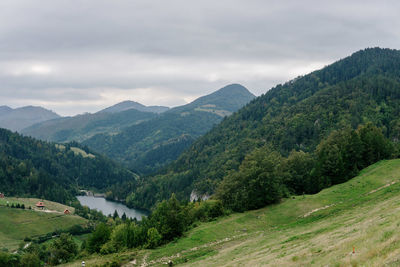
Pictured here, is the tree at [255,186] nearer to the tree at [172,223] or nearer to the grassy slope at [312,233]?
the grassy slope at [312,233]

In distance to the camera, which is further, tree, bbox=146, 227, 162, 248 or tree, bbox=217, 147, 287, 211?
tree, bbox=217, 147, 287, 211

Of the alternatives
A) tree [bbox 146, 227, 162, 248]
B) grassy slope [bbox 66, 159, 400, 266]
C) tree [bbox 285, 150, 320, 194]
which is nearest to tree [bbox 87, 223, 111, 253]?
grassy slope [bbox 66, 159, 400, 266]

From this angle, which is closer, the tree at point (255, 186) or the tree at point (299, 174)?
the tree at point (255, 186)

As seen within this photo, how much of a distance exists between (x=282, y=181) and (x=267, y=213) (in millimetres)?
15200

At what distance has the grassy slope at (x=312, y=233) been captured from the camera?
2025 cm

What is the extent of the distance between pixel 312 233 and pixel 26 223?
15246 centimetres

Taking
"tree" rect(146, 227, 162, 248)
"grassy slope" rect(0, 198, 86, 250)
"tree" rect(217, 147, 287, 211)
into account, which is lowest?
"grassy slope" rect(0, 198, 86, 250)

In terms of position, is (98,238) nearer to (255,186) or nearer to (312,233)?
(255,186)

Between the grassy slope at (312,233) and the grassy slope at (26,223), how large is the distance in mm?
104403

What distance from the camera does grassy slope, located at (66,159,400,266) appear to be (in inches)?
Answer: 797

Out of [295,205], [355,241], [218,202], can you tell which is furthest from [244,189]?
[355,241]

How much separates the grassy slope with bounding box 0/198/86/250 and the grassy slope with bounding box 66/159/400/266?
104 meters

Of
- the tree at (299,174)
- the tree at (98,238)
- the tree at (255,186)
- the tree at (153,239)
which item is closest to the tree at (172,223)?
the tree at (153,239)

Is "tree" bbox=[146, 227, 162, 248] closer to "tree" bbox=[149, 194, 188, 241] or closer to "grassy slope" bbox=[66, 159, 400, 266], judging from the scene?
"tree" bbox=[149, 194, 188, 241]
